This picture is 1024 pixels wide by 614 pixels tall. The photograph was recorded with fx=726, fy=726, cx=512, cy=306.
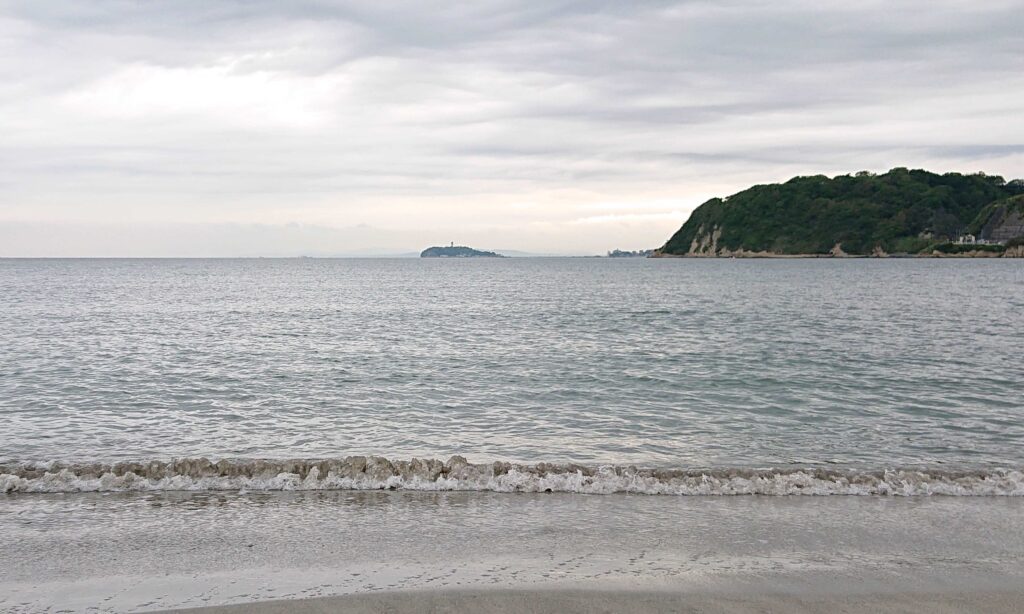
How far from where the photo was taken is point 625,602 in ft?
21.6

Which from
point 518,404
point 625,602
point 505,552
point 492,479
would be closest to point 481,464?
point 492,479

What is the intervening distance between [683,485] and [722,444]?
11.4 ft

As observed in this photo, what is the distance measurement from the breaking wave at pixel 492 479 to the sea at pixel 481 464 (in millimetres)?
43

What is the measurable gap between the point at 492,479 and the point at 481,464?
1.04 metres

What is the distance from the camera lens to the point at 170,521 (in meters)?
9.20

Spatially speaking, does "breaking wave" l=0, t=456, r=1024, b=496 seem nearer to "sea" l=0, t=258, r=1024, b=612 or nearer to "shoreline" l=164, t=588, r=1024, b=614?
"sea" l=0, t=258, r=1024, b=612

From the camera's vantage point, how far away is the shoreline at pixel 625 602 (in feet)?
21.1

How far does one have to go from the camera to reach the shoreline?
6434 mm

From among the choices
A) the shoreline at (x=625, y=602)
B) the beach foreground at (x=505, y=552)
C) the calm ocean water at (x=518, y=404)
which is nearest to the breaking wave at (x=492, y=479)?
the calm ocean water at (x=518, y=404)

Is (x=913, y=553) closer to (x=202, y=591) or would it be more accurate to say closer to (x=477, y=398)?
(x=202, y=591)

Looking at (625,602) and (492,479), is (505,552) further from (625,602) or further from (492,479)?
(492,479)

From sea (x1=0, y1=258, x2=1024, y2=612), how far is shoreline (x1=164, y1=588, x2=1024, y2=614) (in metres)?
0.31

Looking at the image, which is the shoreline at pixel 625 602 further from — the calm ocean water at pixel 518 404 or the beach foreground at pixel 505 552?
the calm ocean water at pixel 518 404

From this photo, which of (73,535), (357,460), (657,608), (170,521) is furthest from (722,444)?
(73,535)
